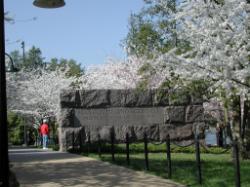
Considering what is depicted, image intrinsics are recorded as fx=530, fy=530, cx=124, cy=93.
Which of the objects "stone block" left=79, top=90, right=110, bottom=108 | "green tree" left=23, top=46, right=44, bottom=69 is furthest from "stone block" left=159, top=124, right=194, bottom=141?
"green tree" left=23, top=46, right=44, bottom=69

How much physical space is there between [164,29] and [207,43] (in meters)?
13.0

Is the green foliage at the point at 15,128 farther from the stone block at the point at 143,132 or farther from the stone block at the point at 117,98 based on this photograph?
the stone block at the point at 143,132

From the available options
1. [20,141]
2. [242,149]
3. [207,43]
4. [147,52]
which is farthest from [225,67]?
Result: [20,141]

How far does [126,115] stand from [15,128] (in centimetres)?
3094

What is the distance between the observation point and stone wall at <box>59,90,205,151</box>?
24.4 metres

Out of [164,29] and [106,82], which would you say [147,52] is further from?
[106,82]

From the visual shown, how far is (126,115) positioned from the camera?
25.1 metres

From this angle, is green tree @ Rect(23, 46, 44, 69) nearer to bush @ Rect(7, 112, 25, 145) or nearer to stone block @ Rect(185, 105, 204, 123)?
bush @ Rect(7, 112, 25, 145)

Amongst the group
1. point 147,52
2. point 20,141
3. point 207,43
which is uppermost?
point 147,52

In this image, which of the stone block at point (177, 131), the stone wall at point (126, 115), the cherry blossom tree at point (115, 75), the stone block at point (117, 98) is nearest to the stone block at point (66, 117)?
the stone wall at point (126, 115)

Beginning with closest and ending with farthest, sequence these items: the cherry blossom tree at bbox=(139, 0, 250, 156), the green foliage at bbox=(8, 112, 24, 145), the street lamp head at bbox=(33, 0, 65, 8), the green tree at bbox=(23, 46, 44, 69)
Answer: the street lamp head at bbox=(33, 0, 65, 8), the cherry blossom tree at bbox=(139, 0, 250, 156), the green foliage at bbox=(8, 112, 24, 145), the green tree at bbox=(23, 46, 44, 69)

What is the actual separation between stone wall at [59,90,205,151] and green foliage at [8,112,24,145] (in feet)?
93.0

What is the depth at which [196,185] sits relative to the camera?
36.6ft

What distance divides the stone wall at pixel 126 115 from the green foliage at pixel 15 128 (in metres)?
28.4
